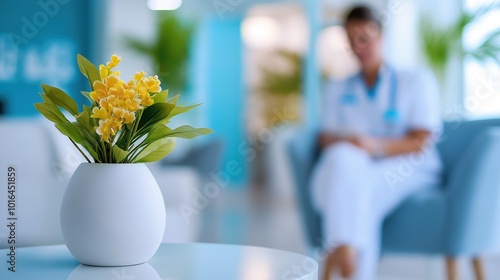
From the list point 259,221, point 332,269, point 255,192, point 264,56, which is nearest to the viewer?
point 332,269

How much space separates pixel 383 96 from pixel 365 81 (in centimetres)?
12

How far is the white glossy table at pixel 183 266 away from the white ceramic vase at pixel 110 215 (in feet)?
0.10

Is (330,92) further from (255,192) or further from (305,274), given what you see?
(255,192)

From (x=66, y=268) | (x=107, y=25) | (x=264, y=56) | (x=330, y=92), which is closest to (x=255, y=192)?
(x=264, y=56)

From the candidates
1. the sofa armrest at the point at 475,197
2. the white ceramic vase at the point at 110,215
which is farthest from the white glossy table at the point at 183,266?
the sofa armrest at the point at 475,197

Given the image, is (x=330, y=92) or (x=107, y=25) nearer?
(x=330, y=92)

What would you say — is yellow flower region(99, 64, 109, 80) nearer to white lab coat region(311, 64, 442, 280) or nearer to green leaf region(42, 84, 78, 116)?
green leaf region(42, 84, 78, 116)

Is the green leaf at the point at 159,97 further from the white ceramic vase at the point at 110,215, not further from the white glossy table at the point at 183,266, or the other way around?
the white glossy table at the point at 183,266

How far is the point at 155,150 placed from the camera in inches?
48.6

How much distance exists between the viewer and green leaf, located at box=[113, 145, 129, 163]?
46.1 inches

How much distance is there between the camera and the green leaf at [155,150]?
1.23m

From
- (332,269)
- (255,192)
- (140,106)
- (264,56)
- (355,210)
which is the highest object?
(264,56)

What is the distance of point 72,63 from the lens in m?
7.82

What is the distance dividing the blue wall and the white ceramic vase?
6.38m
